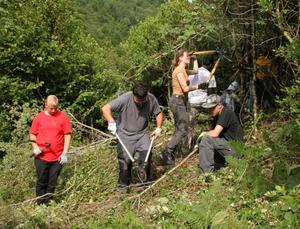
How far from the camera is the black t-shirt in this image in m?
6.21

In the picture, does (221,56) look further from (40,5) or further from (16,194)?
(40,5)

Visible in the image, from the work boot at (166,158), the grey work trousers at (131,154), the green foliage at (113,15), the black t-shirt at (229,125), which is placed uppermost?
the green foliage at (113,15)

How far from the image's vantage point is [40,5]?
1172cm

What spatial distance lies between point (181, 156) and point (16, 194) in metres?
2.49

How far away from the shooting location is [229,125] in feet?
20.6

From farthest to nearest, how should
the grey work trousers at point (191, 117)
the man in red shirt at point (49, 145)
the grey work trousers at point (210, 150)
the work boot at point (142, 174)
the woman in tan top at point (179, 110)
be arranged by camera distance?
the grey work trousers at point (191, 117) → the woman in tan top at point (179, 110) → the man in red shirt at point (49, 145) → the work boot at point (142, 174) → the grey work trousers at point (210, 150)

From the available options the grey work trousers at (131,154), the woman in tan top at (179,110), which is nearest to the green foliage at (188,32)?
the woman in tan top at (179,110)

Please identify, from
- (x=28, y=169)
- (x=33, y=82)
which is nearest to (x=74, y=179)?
(x=28, y=169)

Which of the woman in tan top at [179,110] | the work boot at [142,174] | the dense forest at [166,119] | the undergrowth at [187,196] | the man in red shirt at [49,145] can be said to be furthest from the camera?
the woman in tan top at [179,110]

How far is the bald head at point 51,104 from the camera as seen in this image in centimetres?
639

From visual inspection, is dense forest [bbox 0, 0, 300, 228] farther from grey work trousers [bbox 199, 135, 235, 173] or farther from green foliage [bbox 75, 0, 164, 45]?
green foliage [bbox 75, 0, 164, 45]

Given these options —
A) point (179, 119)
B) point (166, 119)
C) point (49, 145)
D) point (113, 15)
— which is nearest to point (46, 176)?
point (49, 145)

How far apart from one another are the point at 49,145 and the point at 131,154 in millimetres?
1076

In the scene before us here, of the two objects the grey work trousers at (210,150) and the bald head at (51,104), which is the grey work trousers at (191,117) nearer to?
the grey work trousers at (210,150)
